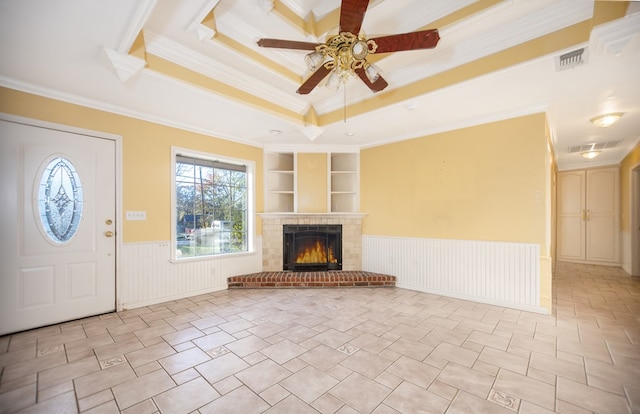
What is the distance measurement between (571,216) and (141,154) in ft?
31.6

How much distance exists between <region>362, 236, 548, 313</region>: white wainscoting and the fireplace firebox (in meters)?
0.63

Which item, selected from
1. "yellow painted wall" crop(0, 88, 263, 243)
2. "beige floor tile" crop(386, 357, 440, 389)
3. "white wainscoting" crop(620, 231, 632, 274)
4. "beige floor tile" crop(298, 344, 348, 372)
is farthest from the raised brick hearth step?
"white wainscoting" crop(620, 231, 632, 274)

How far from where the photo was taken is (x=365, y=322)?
309 cm

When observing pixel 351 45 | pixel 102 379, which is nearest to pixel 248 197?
pixel 102 379

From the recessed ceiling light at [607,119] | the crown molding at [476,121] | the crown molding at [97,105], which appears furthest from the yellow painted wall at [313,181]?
the recessed ceiling light at [607,119]

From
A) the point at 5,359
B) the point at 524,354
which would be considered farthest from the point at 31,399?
the point at 524,354

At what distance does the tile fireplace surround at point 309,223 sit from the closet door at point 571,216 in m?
6.00

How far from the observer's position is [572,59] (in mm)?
2395

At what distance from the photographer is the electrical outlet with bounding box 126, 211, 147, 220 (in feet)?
11.7

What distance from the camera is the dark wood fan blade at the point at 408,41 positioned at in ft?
6.35

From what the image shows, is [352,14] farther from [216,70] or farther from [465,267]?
[465,267]

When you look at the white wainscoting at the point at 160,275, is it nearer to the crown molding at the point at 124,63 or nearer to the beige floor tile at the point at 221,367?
the beige floor tile at the point at 221,367

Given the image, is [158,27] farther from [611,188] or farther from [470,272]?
[611,188]

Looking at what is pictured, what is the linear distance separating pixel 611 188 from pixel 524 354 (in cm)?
671
